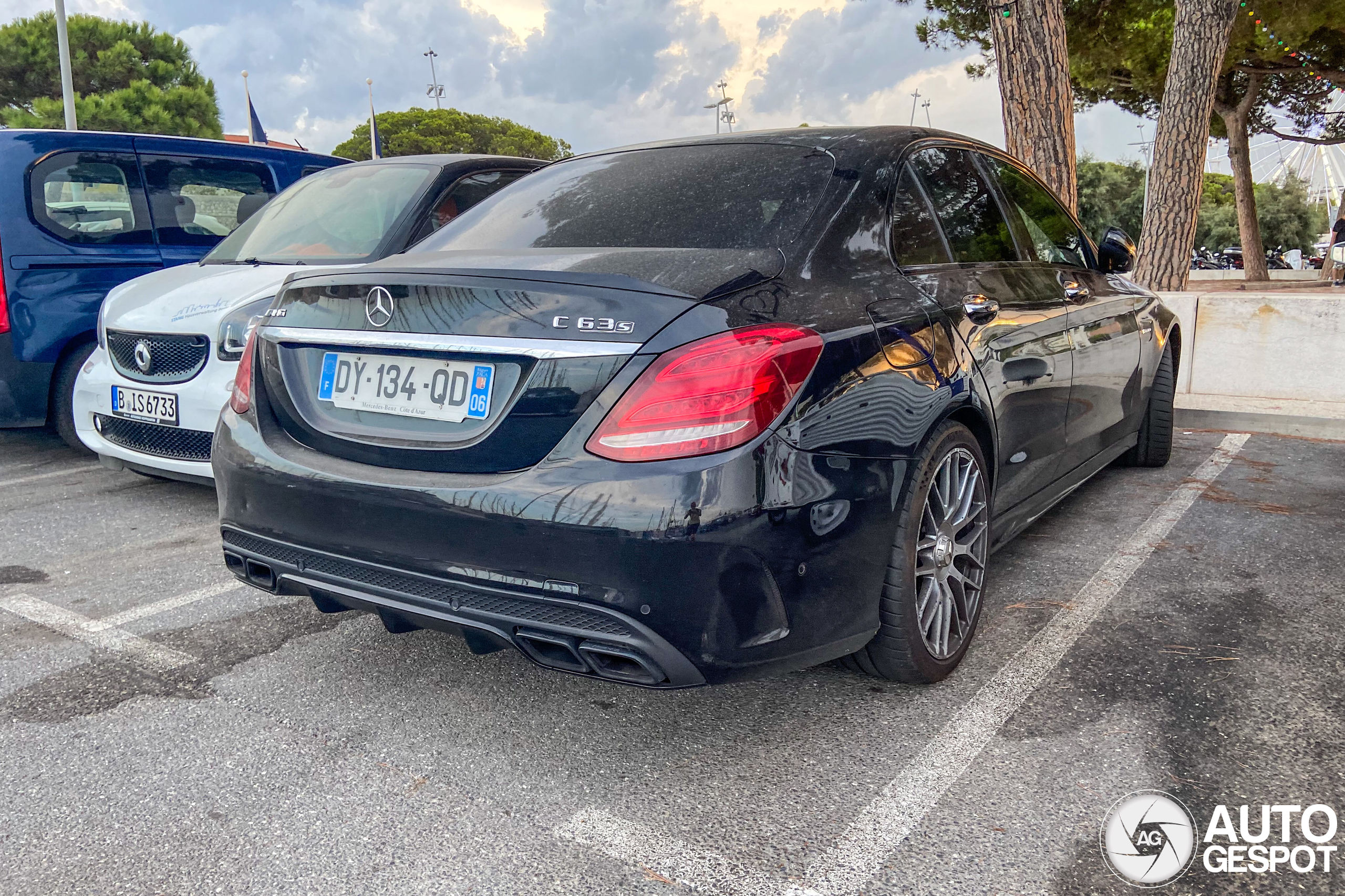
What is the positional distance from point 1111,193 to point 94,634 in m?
56.7

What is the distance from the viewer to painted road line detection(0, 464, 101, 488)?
5.44 meters

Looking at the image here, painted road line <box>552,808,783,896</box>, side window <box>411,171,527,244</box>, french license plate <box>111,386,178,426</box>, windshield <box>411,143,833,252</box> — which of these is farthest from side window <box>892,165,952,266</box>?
french license plate <box>111,386,178,426</box>

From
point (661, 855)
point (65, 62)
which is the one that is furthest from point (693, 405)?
point (65, 62)

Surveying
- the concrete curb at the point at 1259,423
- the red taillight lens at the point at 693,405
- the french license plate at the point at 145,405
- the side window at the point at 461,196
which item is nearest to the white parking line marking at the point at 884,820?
the red taillight lens at the point at 693,405

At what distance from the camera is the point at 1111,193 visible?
53.0m

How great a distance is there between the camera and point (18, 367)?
5.41m

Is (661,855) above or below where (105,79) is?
below

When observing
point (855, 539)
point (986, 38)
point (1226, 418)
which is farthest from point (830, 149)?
point (986, 38)

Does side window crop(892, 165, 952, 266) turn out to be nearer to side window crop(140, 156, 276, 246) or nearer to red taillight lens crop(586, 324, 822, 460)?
red taillight lens crop(586, 324, 822, 460)

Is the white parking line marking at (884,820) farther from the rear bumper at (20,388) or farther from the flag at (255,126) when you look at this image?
the flag at (255,126)

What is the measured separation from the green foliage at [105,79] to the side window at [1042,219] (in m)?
39.7

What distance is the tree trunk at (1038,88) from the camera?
9.05m

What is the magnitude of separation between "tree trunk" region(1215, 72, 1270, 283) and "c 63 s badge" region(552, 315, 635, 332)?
82.8 feet

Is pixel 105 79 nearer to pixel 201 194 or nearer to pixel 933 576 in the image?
pixel 201 194
